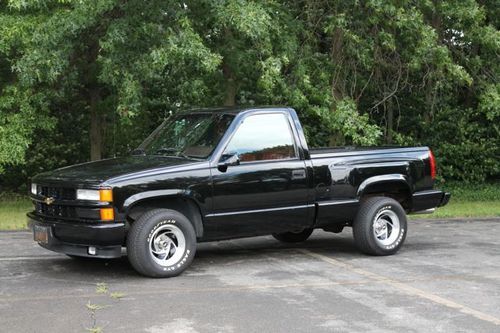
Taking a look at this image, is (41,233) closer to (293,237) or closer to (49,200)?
(49,200)

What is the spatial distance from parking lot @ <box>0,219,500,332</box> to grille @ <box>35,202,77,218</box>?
695mm

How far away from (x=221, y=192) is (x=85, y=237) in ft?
5.25

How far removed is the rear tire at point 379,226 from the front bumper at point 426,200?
303 mm

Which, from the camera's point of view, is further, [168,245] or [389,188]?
[389,188]

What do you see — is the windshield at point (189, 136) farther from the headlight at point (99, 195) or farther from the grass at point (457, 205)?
the grass at point (457, 205)

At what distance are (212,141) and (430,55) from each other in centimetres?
817

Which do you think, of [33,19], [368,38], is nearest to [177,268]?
[33,19]

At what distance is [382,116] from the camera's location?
757 inches

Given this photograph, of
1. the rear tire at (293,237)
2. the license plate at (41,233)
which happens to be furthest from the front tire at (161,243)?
the rear tire at (293,237)

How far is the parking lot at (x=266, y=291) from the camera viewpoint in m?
5.87

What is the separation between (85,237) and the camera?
7312 mm

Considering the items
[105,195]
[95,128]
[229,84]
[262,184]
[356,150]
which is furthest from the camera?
[95,128]

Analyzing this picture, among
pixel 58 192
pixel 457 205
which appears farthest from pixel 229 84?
pixel 58 192

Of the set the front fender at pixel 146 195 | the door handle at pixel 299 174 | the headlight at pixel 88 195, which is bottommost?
the front fender at pixel 146 195
